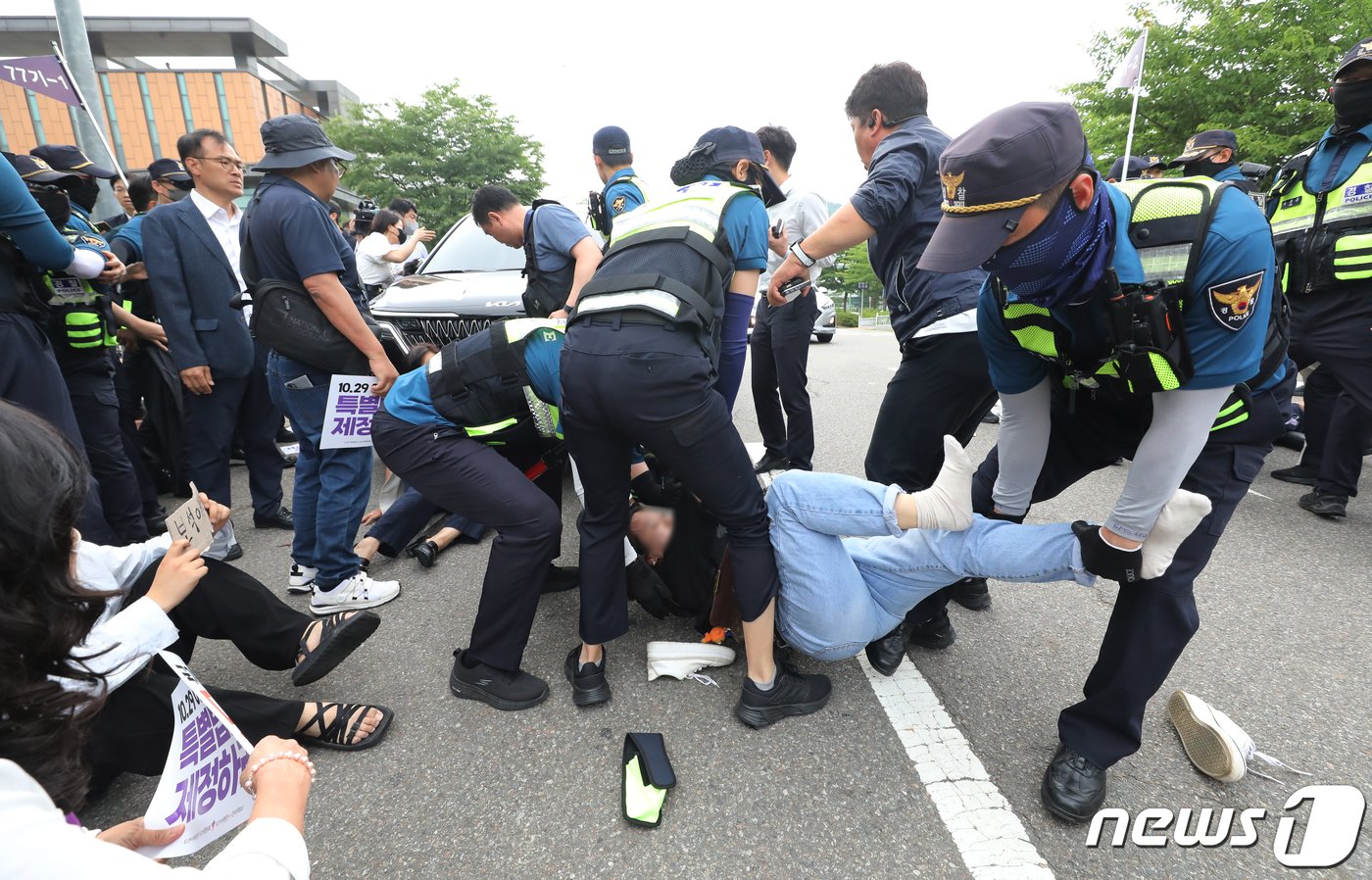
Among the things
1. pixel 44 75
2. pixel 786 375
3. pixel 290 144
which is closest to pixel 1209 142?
pixel 786 375

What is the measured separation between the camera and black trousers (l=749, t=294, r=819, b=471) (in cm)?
427

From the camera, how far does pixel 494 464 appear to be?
229 cm

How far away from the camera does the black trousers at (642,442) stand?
1.86 m

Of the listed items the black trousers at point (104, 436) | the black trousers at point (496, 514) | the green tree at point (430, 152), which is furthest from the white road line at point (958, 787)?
the green tree at point (430, 152)

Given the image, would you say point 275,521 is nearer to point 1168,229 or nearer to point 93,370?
point 93,370

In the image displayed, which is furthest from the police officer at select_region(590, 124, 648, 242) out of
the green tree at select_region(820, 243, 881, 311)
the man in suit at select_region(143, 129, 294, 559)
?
the green tree at select_region(820, 243, 881, 311)

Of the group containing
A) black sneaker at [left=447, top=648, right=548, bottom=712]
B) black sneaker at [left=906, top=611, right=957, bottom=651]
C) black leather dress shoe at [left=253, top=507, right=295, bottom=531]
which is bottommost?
black leather dress shoe at [left=253, top=507, right=295, bottom=531]

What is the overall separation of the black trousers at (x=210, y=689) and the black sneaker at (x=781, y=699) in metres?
1.35

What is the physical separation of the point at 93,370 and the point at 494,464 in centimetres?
238

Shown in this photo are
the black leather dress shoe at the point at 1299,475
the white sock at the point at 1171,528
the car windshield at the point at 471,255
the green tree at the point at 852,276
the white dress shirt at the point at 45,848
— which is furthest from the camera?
the green tree at the point at 852,276

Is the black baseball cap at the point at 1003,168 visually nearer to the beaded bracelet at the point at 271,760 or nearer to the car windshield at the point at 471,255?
the beaded bracelet at the point at 271,760

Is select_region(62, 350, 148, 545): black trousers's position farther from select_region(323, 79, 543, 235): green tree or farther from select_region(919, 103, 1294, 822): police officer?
select_region(323, 79, 543, 235): green tree

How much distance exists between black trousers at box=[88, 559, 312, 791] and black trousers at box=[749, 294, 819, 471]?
3.03 m

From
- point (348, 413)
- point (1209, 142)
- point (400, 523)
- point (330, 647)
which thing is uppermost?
point (1209, 142)
